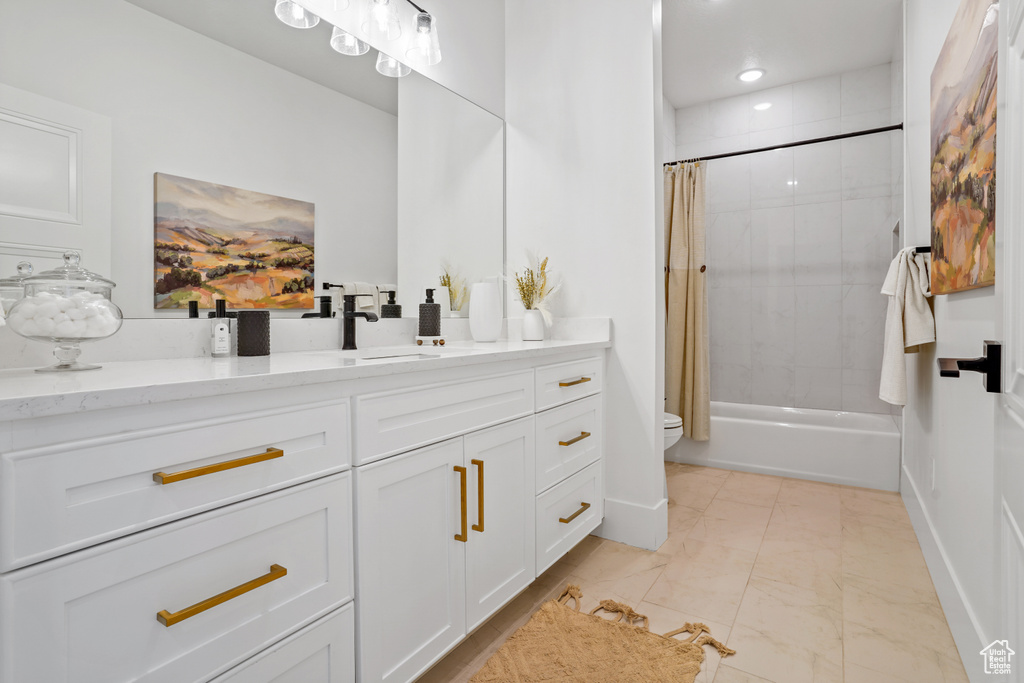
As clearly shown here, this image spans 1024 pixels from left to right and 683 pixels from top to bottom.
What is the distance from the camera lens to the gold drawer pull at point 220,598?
80 centimetres

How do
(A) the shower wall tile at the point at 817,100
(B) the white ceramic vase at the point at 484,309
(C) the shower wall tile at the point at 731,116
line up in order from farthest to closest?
(C) the shower wall tile at the point at 731,116
(A) the shower wall tile at the point at 817,100
(B) the white ceramic vase at the point at 484,309

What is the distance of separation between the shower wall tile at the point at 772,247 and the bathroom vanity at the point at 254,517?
299cm

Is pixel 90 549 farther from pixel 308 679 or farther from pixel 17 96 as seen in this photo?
pixel 17 96

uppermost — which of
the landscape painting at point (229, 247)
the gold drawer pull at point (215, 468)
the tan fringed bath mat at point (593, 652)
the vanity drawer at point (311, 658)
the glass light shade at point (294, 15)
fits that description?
the glass light shade at point (294, 15)

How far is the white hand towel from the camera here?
1925 mm

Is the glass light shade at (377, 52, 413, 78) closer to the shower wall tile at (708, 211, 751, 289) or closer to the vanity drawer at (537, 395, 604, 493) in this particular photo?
the vanity drawer at (537, 395, 604, 493)

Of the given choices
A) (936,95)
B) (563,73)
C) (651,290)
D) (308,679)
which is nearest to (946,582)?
(651,290)

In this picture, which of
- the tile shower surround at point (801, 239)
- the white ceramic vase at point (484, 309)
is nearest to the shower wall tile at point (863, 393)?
the tile shower surround at point (801, 239)

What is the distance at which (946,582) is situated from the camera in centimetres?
168

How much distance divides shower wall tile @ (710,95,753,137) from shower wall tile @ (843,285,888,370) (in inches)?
55.9

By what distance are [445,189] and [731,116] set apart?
2.76 meters

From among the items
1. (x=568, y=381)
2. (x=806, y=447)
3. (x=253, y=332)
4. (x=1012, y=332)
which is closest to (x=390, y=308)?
(x=253, y=332)

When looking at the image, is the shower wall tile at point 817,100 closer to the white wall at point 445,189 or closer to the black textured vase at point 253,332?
the white wall at point 445,189

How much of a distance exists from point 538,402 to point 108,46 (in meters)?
1.49
